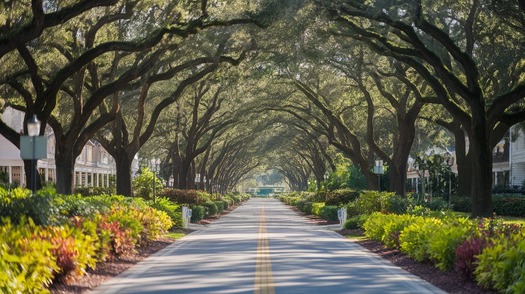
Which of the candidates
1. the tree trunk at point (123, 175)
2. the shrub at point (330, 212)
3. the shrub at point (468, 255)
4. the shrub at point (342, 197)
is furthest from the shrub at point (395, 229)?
the shrub at point (342, 197)

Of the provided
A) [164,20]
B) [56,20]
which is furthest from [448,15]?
[56,20]

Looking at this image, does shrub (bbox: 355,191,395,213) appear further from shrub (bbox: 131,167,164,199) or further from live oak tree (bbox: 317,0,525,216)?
shrub (bbox: 131,167,164,199)

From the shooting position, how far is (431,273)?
760 inches

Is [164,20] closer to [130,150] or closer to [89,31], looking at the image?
[89,31]

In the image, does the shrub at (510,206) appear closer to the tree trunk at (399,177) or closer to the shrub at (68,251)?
the tree trunk at (399,177)

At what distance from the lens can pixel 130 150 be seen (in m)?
41.8

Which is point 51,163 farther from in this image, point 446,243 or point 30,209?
point 446,243

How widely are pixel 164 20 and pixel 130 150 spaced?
33.1 ft

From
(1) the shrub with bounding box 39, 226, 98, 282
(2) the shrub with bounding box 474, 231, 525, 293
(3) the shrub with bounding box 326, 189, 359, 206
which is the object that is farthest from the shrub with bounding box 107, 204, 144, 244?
(3) the shrub with bounding box 326, 189, 359, 206

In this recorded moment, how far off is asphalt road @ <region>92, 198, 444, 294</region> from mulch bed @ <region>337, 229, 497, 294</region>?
290 millimetres

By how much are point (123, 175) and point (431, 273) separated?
995 inches

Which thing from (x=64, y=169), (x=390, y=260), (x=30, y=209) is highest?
(x=64, y=169)

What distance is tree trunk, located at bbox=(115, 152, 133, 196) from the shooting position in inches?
1656

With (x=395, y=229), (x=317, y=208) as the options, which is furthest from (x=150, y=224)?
(x=317, y=208)
